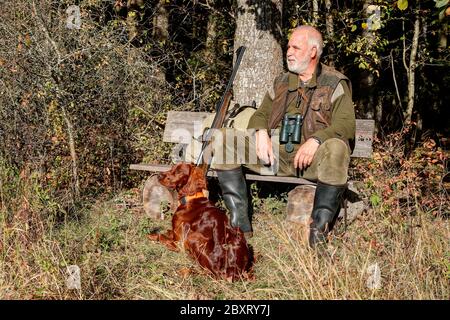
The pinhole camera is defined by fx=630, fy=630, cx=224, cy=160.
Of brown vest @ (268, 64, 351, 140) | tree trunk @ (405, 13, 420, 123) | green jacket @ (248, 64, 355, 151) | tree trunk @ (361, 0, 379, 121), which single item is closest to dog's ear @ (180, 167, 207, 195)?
green jacket @ (248, 64, 355, 151)

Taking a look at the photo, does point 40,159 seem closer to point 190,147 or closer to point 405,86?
point 190,147

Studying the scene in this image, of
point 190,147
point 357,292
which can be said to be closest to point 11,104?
point 190,147

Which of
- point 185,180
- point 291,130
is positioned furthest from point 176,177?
point 291,130

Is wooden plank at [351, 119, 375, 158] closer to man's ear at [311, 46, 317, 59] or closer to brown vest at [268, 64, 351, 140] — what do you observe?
brown vest at [268, 64, 351, 140]

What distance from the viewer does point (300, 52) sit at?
5617 mm

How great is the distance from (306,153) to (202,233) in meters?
1.12

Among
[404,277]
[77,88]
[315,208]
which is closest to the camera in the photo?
[404,277]

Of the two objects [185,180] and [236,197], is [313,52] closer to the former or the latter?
[236,197]

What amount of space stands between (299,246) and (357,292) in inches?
23.1

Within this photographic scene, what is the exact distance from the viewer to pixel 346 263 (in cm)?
388

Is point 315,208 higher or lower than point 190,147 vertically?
lower

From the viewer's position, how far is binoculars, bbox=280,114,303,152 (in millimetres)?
5498

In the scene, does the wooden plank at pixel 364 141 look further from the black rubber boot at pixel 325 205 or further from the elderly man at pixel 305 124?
the black rubber boot at pixel 325 205

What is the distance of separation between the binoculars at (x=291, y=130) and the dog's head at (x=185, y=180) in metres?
0.81
